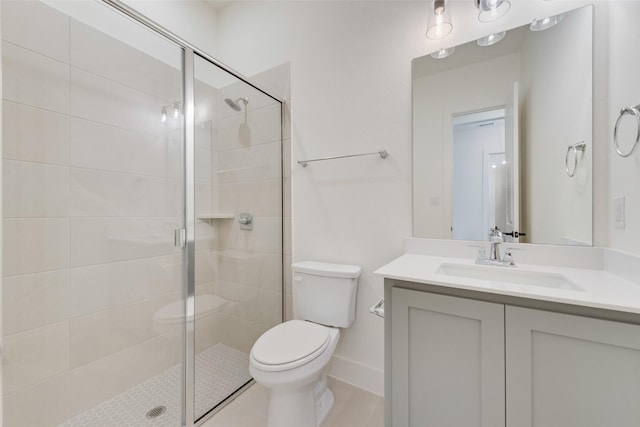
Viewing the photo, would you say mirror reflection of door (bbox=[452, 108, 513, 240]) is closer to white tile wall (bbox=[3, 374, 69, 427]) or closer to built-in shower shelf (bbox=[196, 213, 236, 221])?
built-in shower shelf (bbox=[196, 213, 236, 221])

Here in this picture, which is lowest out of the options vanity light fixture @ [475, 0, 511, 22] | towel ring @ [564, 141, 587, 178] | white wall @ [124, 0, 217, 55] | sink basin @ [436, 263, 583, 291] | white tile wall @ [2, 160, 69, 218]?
sink basin @ [436, 263, 583, 291]

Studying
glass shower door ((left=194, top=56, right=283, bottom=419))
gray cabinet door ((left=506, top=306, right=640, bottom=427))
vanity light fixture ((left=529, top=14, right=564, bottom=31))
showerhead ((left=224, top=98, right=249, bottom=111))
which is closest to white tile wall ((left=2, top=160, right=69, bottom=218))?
glass shower door ((left=194, top=56, right=283, bottom=419))

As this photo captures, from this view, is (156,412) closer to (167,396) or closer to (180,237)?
(167,396)

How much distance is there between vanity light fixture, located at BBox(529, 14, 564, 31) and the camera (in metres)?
1.17

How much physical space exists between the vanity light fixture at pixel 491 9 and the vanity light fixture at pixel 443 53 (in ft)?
0.57

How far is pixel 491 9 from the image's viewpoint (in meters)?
1.25

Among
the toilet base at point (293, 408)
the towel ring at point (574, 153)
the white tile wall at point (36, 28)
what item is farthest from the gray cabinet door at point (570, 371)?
the white tile wall at point (36, 28)

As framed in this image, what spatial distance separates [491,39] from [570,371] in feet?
4.62

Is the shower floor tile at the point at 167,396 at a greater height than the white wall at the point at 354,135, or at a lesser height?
lesser

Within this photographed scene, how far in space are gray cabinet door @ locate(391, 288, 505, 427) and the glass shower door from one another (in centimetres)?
106

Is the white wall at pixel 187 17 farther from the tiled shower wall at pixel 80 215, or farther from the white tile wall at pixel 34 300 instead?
the white tile wall at pixel 34 300

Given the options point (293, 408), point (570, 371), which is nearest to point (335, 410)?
point (293, 408)

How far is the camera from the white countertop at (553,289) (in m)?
0.72

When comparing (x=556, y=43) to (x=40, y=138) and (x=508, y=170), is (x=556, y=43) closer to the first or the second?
(x=508, y=170)
